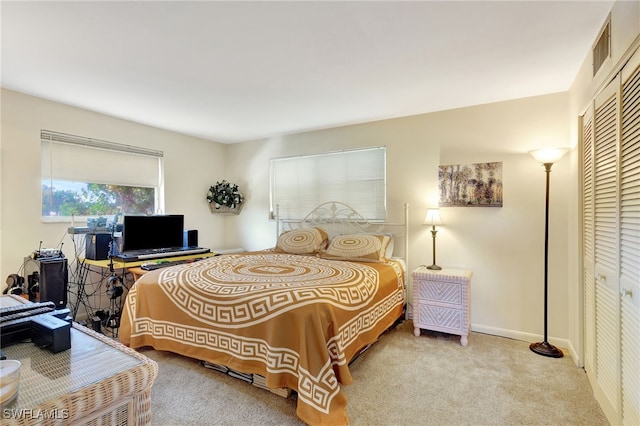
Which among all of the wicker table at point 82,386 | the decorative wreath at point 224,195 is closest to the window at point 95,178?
the decorative wreath at point 224,195

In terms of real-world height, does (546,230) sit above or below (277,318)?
above

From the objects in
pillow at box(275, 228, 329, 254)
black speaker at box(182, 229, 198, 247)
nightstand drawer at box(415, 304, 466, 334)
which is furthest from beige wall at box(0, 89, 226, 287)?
nightstand drawer at box(415, 304, 466, 334)

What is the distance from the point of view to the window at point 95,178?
3174 millimetres

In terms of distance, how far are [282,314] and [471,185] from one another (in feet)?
8.00

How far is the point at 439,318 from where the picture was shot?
298 cm

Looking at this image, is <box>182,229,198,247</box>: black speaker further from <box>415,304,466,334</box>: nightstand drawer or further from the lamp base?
the lamp base

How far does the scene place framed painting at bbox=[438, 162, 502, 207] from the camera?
124 inches

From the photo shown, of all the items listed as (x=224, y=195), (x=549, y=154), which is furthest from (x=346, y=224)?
(x=549, y=154)

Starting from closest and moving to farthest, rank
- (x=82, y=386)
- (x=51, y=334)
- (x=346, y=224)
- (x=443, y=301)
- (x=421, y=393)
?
(x=82, y=386), (x=51, y=334), (x=421, y=393), (x=443, y=301), (x=346, y=224)

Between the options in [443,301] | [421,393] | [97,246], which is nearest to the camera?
[421,393]

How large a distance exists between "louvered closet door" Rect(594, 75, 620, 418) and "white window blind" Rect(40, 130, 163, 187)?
4.48 m

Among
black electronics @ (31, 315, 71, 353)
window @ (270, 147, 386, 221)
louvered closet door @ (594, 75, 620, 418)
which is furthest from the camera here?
window @ (270, 147, 386, 221)

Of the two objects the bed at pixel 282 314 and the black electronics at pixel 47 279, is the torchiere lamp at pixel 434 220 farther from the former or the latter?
the black electronics at pixel 47 279

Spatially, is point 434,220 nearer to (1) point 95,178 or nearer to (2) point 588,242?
(2) point 588,242
